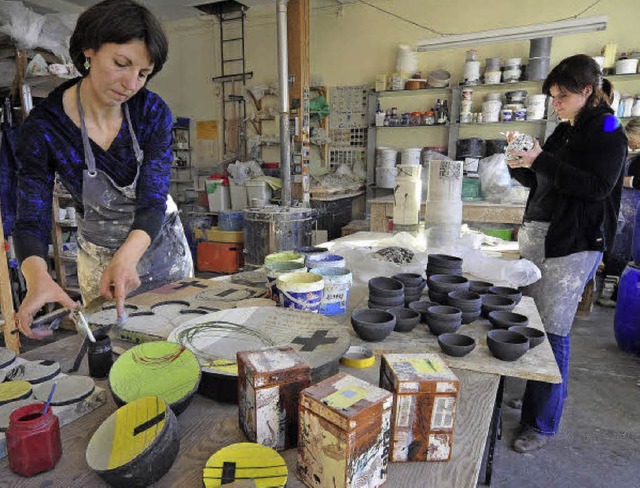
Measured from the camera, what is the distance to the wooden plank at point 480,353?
43.9 inches

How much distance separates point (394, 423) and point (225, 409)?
14.7 inches

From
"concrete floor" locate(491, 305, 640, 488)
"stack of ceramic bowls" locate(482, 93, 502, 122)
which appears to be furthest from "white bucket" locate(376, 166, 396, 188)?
"concrete floor" locate(491, 305, 640, 488)

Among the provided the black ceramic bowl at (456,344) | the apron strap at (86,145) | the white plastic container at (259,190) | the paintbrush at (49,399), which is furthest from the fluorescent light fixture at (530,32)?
the paintbrush at (49,399)

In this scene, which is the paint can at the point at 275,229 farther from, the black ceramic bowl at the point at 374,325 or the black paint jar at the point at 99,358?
the black paint jar at the point at 99,358

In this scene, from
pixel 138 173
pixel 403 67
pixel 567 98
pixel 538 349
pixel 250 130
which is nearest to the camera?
pixel 538 349

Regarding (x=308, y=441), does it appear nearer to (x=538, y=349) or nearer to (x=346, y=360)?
(x=346, y=360)

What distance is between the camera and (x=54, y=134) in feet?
4.64

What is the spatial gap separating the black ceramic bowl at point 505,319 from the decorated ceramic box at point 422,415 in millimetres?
613

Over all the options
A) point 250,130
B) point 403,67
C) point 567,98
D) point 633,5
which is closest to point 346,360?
point 567,98

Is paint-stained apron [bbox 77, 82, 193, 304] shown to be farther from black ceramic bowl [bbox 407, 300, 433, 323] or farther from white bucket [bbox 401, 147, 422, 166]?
white bucket [bbox 401, 147, 422, 166]

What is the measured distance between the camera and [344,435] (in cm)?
65

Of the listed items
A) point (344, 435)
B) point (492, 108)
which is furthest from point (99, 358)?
point (492, 108)

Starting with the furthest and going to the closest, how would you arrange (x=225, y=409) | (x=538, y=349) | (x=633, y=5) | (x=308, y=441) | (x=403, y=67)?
1. (x=403, y=67)
2. (x=633, y=5)
3. (x=538, y=349)
4. (x=225, y=409)
5. (x=308, y=441)

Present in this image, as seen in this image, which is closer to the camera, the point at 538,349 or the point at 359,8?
the point at 538,349
